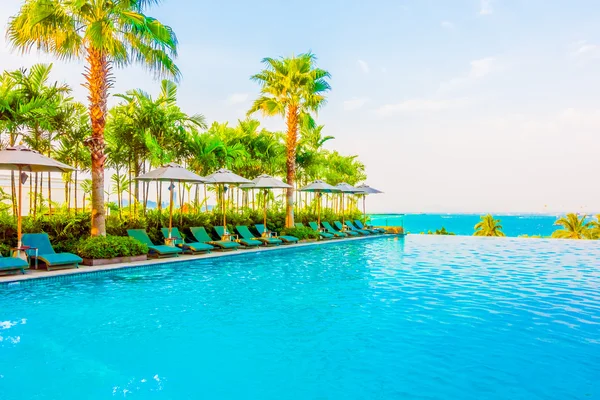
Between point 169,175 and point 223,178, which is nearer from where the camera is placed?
point 169,175

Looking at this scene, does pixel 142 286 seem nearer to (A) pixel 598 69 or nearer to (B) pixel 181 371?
(B) pixel 181 371

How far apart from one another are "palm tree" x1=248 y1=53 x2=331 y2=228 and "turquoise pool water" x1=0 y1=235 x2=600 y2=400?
33.7ft

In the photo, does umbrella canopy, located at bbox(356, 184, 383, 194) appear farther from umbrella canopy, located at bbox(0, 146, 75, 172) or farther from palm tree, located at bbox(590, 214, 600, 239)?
palm tree, located at bbox(590, 214, 600, 239)

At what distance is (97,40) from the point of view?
9.51 metres

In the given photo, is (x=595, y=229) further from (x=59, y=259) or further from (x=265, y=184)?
(x=59, y=259)

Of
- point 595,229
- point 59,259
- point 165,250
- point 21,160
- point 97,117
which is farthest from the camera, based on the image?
point 595,229

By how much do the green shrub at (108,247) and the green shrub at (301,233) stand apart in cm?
762

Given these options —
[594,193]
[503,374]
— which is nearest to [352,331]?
[503,374]

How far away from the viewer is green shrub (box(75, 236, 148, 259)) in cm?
1012

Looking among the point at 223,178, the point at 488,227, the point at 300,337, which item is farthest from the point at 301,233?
the point at 488,227

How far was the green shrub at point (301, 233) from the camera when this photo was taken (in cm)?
1761

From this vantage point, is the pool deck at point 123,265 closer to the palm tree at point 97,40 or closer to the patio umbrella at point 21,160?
the patio umbrella at point 21,160

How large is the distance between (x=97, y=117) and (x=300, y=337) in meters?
8.61

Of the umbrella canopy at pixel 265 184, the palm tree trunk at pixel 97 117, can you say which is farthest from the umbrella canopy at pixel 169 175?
the umbrella canopy at pixel 265 184
